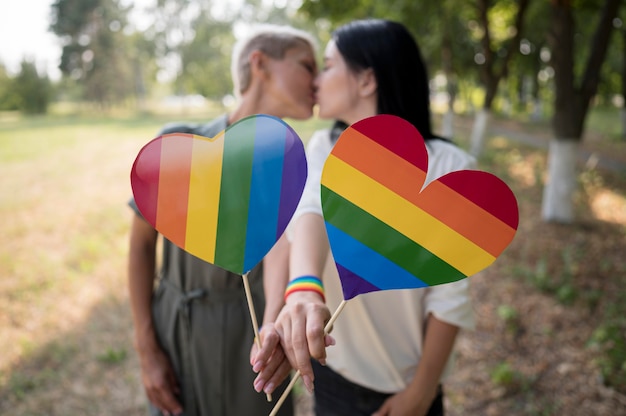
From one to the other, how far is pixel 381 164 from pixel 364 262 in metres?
0.18

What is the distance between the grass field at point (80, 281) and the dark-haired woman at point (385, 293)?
2.05 m

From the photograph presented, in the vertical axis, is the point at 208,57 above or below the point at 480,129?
below

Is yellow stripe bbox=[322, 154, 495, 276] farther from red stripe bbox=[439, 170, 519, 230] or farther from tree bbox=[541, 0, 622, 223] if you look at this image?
tree bbox=[541, 0, 622, 223]

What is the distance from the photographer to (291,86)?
1.27 m

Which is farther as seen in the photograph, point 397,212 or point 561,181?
point 561,181

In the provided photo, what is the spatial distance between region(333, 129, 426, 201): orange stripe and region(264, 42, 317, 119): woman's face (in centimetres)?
56

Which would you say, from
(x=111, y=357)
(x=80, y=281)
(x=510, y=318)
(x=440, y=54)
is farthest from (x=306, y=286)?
(x=440, y=54)

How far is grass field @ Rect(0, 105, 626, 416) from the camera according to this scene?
279 cm

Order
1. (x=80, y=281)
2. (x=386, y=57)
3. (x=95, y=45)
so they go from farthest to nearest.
A: (x=95, y=45), (x=80, y=281), (x=386, y=57)

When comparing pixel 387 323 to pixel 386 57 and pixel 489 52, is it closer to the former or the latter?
pixel 386 57

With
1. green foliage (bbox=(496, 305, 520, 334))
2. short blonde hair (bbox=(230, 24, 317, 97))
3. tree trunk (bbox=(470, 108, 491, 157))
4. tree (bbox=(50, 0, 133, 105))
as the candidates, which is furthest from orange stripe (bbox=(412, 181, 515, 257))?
tree (bbox=(50, 0, 133, 105))

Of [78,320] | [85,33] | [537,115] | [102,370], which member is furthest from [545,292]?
[85,33]

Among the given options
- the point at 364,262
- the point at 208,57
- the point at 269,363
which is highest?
the point at 364,262

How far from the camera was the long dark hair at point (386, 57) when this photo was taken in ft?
3.62
